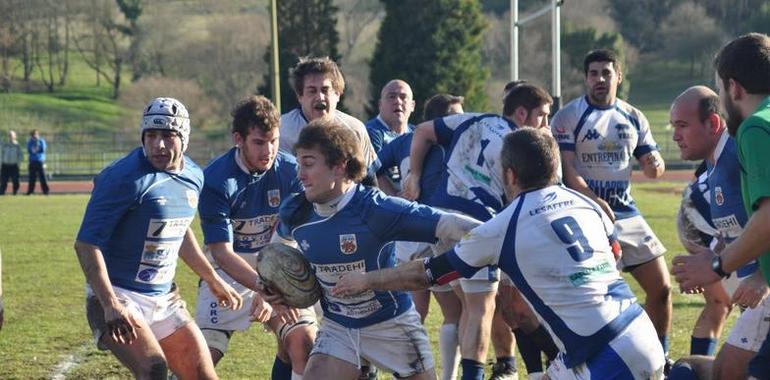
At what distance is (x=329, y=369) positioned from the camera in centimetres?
543

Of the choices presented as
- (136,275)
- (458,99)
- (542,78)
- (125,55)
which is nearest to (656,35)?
(542,78)

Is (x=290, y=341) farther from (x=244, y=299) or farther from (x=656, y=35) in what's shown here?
(x=656, y=35)

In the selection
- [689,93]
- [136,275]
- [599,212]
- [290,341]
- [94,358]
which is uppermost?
[689,93]

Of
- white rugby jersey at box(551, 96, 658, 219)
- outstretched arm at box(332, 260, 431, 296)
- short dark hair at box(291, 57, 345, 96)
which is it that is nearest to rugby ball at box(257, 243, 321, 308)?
outstretched arm at box(332, 260, 431, 296)

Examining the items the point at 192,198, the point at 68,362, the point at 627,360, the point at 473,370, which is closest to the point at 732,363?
the point at 627,360

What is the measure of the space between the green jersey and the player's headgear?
2.97 m

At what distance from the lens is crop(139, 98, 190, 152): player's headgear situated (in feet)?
19.1

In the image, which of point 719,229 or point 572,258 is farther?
point 719,229

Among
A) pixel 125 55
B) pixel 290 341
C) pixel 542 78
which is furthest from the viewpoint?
pixel 125 55

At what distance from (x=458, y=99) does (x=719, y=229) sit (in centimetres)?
460

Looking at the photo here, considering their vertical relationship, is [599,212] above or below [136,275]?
above

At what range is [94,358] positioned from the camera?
340 inches

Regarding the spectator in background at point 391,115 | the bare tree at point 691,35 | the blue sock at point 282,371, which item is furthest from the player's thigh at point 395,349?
the bare tree at point 691,35

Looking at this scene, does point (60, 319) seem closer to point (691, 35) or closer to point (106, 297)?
point (106, 297)
